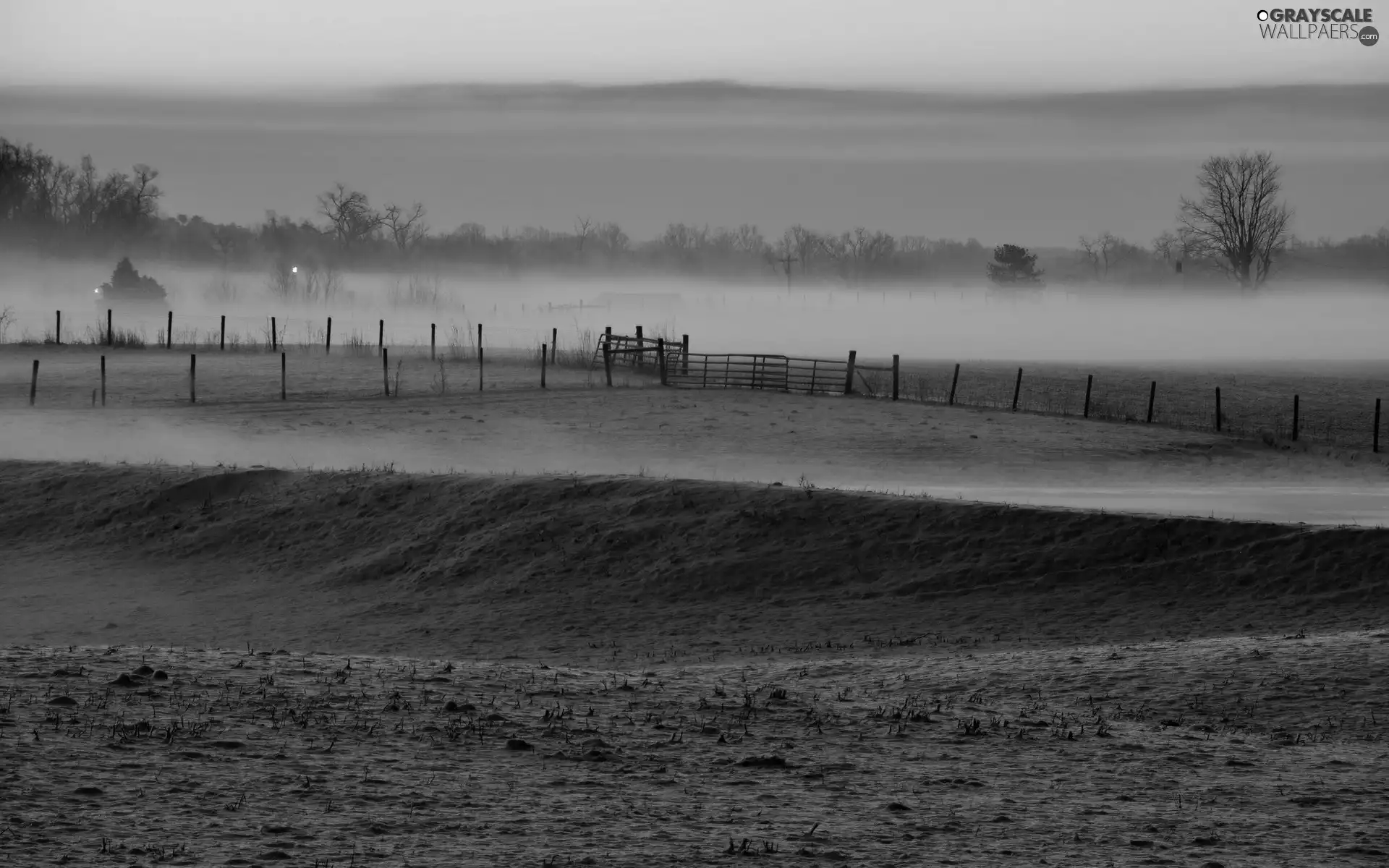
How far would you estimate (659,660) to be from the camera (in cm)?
1592

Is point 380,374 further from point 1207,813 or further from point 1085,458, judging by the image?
point 1207,813

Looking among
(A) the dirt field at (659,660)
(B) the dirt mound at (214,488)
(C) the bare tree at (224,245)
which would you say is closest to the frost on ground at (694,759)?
(A) the dirt field at (659,660)

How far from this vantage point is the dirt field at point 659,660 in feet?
27.6

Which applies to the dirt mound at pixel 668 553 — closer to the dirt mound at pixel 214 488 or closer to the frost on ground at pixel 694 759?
the dirt mound at pixel 214 488

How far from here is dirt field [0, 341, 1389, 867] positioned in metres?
8.41

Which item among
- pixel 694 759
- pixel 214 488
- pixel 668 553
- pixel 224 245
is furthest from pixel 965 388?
pixel 224 245

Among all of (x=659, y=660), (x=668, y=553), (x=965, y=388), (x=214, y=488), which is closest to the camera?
(x=659, y=660)

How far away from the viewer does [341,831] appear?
811 cm

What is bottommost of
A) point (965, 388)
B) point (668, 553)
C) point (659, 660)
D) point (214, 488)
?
point (659, 660)

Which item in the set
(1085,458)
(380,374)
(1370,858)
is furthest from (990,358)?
(1370,858)

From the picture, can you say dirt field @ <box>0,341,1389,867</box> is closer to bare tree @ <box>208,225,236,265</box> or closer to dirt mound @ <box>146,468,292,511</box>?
dirt mound @ <box>146,468,292,511</box>

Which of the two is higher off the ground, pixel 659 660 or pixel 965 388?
pixel 965 388

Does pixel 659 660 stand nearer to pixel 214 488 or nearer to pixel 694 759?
pixel 694 759

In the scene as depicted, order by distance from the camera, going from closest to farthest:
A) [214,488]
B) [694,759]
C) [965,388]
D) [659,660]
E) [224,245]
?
[694,759]
[659,660]
[214,488]
[965,388]
[224,245]
